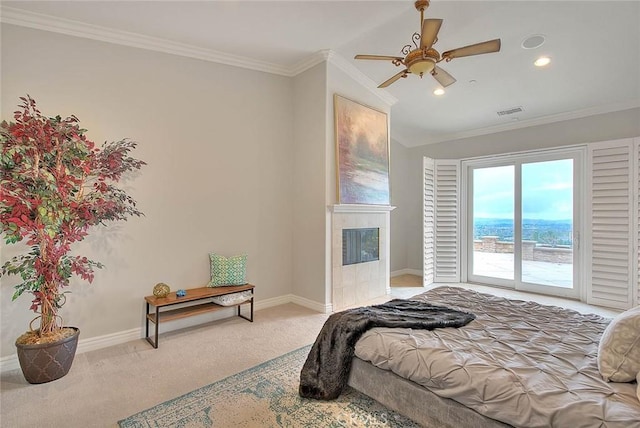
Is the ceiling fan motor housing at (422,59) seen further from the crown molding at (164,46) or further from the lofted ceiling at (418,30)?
the crown molding at (164,46)

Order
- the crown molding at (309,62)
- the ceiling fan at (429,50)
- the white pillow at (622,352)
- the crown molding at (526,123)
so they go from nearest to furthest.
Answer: the white pillow at (622,352) → the ceiling fan at (429,50) → the crown molding at (309,62) → the crown molding at (526,123)

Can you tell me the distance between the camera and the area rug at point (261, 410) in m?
2.01

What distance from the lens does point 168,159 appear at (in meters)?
3.54

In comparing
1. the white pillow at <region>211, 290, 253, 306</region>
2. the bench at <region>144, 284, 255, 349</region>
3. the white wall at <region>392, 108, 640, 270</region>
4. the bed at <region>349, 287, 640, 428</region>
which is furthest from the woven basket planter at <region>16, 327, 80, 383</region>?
the white wall at <region>392, 108, 640, 270</region>

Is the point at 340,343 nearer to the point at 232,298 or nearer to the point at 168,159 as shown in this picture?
the point at 232,298

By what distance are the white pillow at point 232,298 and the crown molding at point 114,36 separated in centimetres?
286

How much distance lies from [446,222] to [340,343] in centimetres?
441

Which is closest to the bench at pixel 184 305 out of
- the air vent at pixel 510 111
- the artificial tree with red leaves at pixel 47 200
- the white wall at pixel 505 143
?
the artificial tree with red leaves at pixel 47 200

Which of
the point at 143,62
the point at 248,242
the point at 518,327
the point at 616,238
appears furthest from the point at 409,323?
the point at 616,238

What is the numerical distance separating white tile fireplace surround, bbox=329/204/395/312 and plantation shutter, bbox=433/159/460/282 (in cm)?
140

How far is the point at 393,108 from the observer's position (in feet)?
17.9

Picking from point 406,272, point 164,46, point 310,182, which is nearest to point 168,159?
point 164,46

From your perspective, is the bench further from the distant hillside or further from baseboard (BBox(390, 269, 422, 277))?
the distant hillside

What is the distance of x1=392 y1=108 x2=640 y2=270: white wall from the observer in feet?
Answer: 14.6
